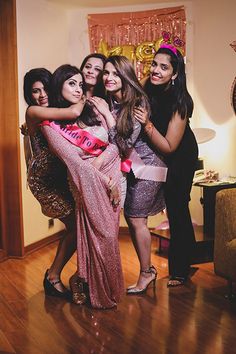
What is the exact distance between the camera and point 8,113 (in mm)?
3963

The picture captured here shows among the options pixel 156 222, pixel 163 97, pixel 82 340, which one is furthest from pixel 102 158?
pixel 156 222

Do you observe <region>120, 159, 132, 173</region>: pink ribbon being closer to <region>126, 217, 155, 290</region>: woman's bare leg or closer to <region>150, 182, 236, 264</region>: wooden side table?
<region>126, 217, 155, 290</region>: woman's bare leg

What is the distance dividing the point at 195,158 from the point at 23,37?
1.76 metres

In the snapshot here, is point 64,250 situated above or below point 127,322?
above

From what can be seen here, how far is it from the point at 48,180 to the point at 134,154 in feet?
1.81

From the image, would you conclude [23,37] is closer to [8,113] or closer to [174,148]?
[8,113]

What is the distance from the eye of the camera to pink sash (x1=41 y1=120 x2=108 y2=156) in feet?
9.58

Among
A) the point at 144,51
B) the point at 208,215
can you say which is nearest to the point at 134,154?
the point at 208,215

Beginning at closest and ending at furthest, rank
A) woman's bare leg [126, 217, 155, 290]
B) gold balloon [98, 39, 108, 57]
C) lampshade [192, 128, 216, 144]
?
woman's bare leg [126, 217, 155, 290], lampshade [192, 128, 216, 144], gold balloon [98, 39, 108, 57]

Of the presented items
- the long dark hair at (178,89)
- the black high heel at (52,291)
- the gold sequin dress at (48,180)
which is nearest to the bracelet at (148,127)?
the long dark hair at (178,89)

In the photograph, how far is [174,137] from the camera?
125 inches

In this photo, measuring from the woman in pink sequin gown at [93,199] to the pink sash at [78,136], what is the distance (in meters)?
0.02

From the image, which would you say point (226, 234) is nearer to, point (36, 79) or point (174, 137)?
point (174, 137)

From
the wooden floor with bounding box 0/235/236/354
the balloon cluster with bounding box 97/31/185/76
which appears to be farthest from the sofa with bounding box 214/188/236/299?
the balloon cluster with bounding box 97/31/185/76
